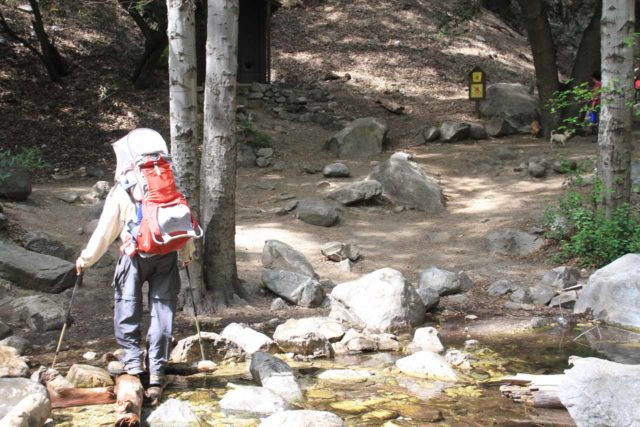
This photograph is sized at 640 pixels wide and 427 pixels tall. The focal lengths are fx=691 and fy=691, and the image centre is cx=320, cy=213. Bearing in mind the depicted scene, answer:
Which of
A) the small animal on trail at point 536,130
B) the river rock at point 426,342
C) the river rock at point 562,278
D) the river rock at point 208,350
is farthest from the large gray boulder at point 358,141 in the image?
the river rock at point 208,350

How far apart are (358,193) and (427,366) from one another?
20.9 ft

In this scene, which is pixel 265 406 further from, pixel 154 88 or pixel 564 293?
pixel 154 88

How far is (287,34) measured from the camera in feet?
80.8

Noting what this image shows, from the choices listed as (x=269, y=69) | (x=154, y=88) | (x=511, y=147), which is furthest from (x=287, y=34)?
(x=511, y=147)

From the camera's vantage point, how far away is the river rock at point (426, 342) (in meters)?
6.25

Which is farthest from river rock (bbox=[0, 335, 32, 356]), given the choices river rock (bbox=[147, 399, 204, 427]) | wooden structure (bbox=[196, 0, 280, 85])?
wooden structure (bbox=[196, 0, 280, 85])

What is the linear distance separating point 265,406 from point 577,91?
5732 millimetres

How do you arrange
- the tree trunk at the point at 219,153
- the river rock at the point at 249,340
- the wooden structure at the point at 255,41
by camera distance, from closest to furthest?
the river rock at the point at 249,340 < the tree trunk at the point at 219,153 < the wooden structure at the point at 255,41

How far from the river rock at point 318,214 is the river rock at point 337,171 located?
243cm

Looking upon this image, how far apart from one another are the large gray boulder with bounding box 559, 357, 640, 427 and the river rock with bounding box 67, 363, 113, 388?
3174 mm

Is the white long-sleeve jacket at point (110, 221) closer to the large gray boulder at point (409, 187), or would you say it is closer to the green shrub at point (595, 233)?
the green shrub at point (595, 233)

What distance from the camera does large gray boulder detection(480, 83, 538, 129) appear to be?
16672 millimetres

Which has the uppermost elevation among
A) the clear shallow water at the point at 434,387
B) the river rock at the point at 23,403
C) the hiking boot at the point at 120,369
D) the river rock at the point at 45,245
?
the river rock at the point at 45,245

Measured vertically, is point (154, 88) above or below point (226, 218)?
above
